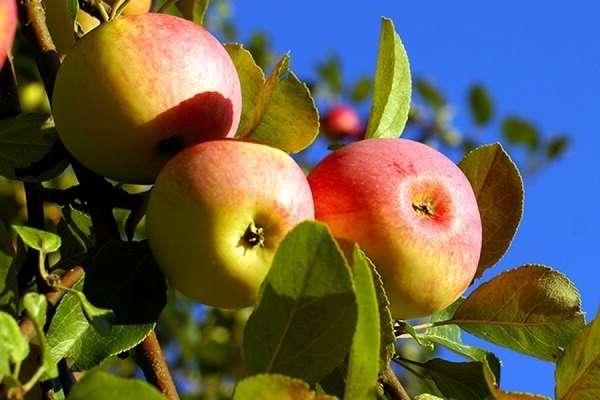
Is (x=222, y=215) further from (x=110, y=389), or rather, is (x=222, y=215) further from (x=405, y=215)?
(x=110, y=389)

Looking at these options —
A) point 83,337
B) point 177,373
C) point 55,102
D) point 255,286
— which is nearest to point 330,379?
point 255,286

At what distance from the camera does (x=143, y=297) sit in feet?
3.52

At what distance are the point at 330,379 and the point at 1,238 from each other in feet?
1.16

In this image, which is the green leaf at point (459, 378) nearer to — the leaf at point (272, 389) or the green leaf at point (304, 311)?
the green leaf at point (304, 311)

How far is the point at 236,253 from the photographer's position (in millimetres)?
1002

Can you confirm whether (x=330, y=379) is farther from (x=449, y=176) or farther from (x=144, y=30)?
(x=144, y=30)

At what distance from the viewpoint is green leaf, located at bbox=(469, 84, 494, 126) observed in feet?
11.4

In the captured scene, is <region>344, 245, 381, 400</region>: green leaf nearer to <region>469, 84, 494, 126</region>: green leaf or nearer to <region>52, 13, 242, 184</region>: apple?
<region>52, 13, 242, 184</region>: apple

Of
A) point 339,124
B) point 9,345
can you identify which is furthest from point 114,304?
point 339,124

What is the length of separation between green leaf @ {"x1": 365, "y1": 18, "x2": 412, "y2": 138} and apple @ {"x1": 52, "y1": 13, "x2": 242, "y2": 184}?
231mm

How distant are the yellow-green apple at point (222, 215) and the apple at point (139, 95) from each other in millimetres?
56

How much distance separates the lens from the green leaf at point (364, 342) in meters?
0.81

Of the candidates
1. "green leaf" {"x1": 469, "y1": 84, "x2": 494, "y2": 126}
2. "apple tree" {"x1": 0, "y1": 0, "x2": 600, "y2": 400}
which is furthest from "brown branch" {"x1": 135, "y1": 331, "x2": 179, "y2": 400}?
"green leaf" {"x1": 469, "y1": 84, "x2": 494, "y2": 126}

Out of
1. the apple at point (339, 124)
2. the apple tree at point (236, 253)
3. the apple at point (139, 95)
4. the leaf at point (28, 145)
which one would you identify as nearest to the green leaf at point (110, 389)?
the apple tree at point (236, 253)
